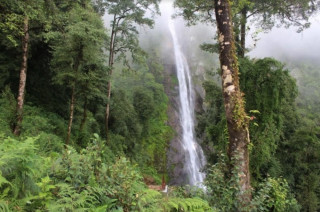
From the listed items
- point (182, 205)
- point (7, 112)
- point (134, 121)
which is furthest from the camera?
point (134, 121)

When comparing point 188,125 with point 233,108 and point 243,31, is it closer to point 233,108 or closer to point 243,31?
point 243,31

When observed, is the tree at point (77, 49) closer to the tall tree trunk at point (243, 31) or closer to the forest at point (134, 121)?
the forest at point (134, 121)

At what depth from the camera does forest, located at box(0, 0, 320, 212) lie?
2.36 metres

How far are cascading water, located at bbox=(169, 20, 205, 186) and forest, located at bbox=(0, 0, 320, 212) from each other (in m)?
0.18

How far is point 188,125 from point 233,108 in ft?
95.9

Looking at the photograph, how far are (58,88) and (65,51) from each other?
17.3 feet

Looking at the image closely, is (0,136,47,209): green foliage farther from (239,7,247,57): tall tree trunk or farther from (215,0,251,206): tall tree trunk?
(239,7,247,57): tall tree trunk

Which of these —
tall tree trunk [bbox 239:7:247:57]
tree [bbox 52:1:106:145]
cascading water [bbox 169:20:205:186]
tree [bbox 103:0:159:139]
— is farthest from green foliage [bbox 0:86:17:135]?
cascading water [bbox 169:20:205:186]

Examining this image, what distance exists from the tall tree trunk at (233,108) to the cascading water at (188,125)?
17842 mm

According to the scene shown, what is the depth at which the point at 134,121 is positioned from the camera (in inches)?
846

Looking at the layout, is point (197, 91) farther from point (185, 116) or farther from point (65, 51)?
point (65, 51)

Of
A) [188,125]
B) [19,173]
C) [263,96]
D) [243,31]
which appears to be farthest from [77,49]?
[188,125]

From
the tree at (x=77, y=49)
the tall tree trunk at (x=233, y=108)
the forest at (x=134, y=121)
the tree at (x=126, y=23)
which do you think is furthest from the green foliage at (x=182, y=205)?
the tree at (x=126, y=23)

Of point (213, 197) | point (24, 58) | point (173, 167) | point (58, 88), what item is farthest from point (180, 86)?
point (213, 197)
